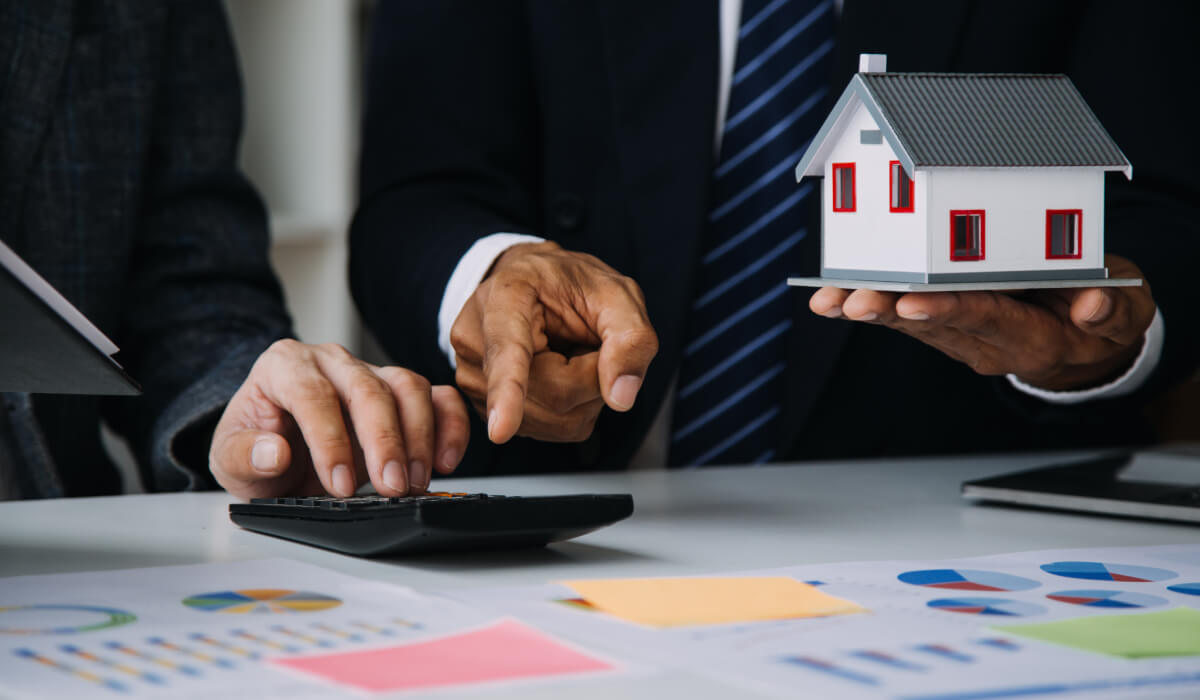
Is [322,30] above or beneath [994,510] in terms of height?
above

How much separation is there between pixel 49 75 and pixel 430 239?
400 mm

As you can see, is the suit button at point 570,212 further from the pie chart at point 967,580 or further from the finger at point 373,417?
the pie chart at point 967,580

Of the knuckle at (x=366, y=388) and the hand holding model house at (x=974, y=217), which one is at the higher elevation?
the hand holding model house at (x=974, y=217)

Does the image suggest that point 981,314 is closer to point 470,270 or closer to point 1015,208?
point 1015,208

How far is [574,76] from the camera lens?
4.10 feet

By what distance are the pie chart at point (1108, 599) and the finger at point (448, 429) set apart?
388 mm

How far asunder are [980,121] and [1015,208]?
62mm

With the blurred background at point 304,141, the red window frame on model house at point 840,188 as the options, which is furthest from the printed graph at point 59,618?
the blurred background at point 304,141

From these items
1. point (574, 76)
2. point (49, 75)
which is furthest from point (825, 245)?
point (49, 75)

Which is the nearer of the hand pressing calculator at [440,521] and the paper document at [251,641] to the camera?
the paper document at [251,641]

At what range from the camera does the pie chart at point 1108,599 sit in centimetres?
59

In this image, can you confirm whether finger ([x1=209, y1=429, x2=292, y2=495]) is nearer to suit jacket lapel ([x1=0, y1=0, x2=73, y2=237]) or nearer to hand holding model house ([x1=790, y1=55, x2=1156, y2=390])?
hand holding model house ([x1=790, y1=55, x2=1156, y2=390])

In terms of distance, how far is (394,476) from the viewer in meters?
0.74

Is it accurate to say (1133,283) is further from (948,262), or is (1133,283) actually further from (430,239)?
(430,239)
